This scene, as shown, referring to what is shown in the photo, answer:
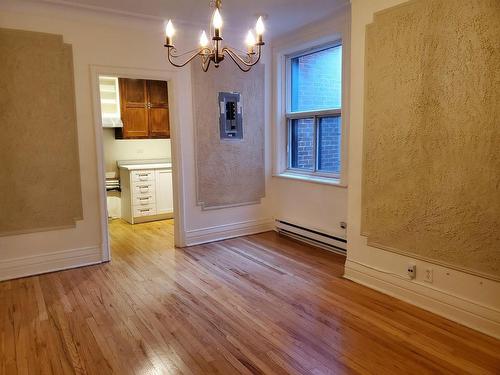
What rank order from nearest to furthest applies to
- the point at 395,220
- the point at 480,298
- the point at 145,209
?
1. the point at 480,298
2. the point at 395,220
3. the point at 145,209

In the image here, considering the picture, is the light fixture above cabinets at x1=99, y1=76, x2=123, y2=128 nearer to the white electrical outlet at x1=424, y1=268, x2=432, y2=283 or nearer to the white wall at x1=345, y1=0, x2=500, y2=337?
the white wall at x1=345, y1=0, x2=500, y2=337

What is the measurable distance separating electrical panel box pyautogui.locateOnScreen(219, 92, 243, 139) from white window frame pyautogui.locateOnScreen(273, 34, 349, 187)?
523 mm

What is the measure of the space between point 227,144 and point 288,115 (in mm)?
885

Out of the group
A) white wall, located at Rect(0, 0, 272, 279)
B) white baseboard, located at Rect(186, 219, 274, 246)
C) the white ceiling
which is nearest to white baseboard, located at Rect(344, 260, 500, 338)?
white baseboard, located at Rect(186, 219, 274, 246)

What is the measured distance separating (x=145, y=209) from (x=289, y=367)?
4.16 metres

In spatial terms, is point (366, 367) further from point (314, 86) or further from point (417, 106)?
point (314, 86)

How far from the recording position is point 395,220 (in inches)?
120

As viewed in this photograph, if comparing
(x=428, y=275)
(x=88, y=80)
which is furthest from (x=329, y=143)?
(x=88, y=80)

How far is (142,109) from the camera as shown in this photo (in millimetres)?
6023

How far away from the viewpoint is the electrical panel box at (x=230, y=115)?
4660mm

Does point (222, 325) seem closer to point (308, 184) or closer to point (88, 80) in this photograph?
point (308, 184)

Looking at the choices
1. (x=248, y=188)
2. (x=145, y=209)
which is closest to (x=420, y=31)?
(x=248, y=188)

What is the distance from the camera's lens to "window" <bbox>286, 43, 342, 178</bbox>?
14.1 ft

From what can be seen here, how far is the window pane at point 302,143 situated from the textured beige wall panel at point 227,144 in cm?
40
